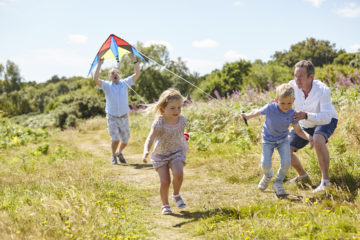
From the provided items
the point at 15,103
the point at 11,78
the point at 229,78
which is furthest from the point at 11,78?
the point at 229,78

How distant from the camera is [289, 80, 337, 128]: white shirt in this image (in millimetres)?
4332

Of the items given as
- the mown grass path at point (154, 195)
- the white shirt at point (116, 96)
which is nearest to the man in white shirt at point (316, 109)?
the mown grass path at point (154, 195)

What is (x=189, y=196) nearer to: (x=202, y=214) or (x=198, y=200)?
(x=198, y=200)

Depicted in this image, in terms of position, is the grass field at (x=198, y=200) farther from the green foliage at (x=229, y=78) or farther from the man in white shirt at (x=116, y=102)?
the green foliage at (x=229, y=78)

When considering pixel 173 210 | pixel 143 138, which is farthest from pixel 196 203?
pixel 143 138

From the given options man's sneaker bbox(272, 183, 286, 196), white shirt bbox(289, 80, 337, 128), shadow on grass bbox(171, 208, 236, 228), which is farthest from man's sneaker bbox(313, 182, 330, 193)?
shadow on grass bbox(171, 208, 236, 228)

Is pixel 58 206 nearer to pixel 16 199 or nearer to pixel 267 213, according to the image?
pixel 16 199

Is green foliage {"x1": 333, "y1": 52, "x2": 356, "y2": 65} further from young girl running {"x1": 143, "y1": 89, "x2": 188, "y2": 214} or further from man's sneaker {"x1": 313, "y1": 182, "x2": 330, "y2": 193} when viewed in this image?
young girl running {"x1": 143, "y1": 89, "x2": 188, "y2": 214}

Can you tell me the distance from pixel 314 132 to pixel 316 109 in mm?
335

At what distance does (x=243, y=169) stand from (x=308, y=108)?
69.3 inches

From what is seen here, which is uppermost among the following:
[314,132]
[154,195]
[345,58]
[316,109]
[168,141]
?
[345,58]

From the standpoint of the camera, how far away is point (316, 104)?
14.8 feet

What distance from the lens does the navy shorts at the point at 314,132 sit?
442cm

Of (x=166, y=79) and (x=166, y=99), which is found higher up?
(x=166, y=79)
